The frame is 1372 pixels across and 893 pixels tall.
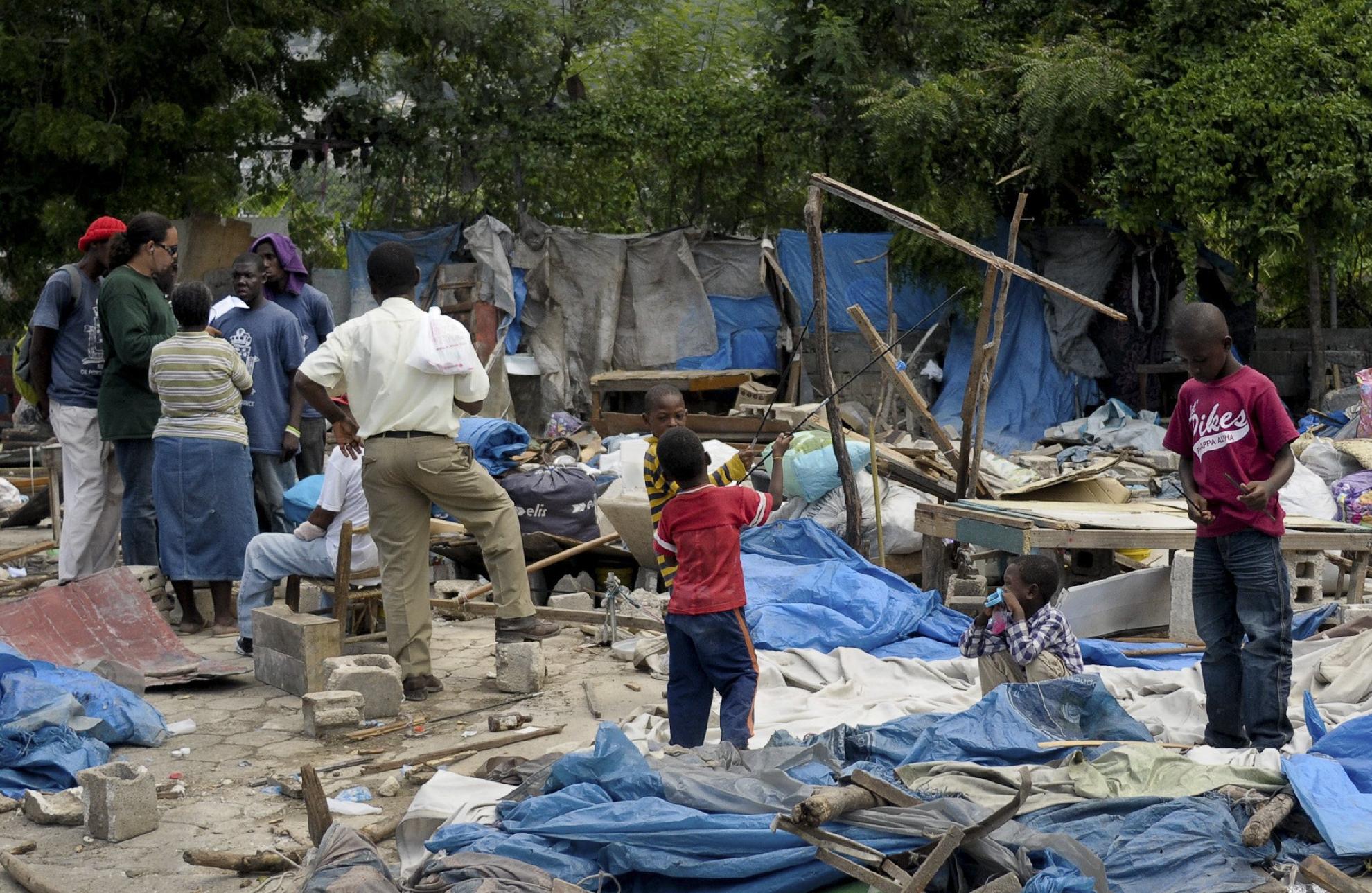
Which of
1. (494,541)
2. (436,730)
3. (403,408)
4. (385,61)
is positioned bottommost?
(436,730)

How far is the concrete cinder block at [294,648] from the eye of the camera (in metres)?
5.91

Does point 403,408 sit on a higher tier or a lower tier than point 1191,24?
lower

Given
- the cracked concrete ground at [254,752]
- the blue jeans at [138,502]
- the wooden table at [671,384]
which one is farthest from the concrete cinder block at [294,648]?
the wooden table at [671,384]

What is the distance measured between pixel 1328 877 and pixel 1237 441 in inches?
68.0

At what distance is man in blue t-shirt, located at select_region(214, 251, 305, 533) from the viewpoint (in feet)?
24.8

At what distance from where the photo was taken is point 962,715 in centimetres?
466

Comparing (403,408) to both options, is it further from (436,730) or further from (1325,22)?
(1325,22)

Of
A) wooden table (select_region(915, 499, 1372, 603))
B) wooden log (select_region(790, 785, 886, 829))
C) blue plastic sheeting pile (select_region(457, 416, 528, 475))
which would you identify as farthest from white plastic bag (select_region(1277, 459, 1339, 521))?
wooden log (select_region(790, 785, 886, 829))

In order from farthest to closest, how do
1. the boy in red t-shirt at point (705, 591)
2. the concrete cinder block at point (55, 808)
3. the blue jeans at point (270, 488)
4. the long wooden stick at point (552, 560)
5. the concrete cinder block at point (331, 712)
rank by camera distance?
the long wooden stick at point (552, 560), the blue jeans at point (270, 488), the concrete cinder block at point (331, 712), the boy in red t-shirt at point (705, 591), the concrete cinder block at point (55, 808)

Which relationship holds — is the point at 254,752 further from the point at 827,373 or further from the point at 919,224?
the point at 919,224

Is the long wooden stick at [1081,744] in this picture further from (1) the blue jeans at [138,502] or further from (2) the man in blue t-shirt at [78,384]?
(2) the man in blue t-shirt at [78,384]

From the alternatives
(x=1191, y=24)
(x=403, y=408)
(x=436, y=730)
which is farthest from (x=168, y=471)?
(x=1191, y=24)

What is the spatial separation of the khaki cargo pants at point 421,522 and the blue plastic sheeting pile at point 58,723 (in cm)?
103

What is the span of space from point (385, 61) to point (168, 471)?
43.0ft
